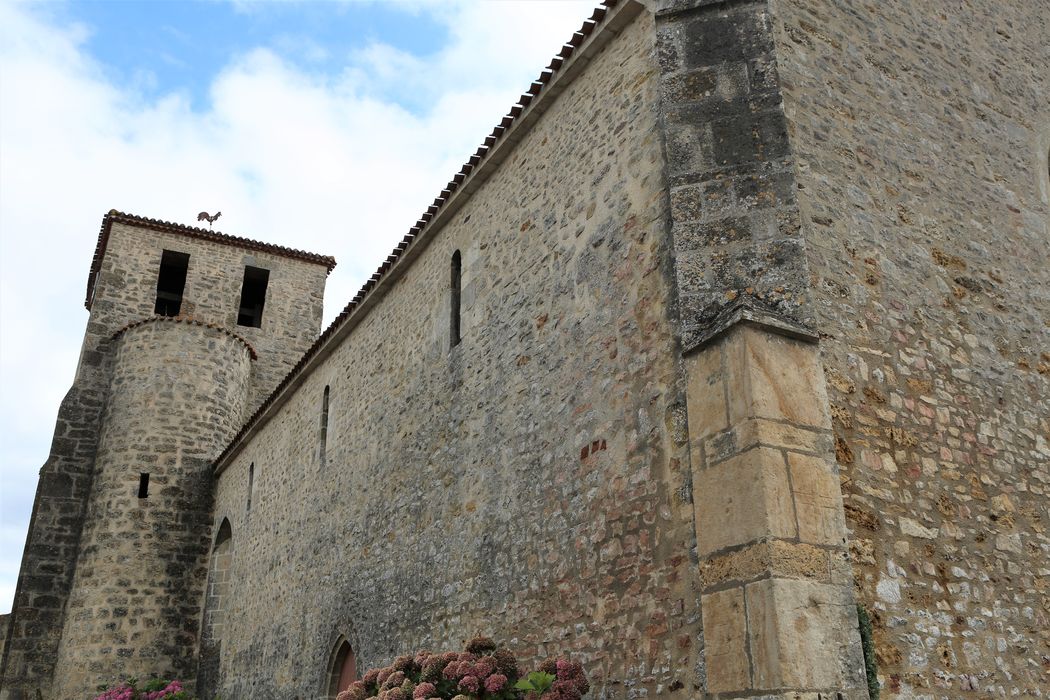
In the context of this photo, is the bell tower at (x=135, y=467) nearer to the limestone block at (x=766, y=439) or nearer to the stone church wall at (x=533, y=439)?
the stone church wall at (x=533, y=439)

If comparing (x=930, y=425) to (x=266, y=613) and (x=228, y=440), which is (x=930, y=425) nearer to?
(x=266, y=613)

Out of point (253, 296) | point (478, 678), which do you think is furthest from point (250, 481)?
point (478, 678)

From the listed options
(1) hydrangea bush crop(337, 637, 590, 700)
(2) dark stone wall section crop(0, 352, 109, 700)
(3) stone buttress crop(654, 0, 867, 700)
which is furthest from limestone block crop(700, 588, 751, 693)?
(2) dark stone wall section crop(0, 352, 109, 700)

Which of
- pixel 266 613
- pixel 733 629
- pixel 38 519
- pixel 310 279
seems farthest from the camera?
pixel 310 279

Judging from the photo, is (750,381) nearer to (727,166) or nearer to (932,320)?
(727,166)

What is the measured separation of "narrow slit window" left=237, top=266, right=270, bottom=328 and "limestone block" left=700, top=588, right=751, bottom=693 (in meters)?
16.8

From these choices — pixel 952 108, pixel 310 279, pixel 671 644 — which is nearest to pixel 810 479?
pixel 671 644

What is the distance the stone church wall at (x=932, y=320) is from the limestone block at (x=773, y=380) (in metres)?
0.29

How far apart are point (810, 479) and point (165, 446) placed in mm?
14230

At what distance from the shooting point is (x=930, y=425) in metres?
5.55

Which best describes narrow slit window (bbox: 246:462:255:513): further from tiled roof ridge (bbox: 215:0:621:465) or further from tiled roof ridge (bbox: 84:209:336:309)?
tiled roof ridge (bbox: 84:209:336:309)

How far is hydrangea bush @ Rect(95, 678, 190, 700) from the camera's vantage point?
533 inches

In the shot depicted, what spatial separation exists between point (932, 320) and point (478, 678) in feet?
12.8

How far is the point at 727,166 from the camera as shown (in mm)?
5613
